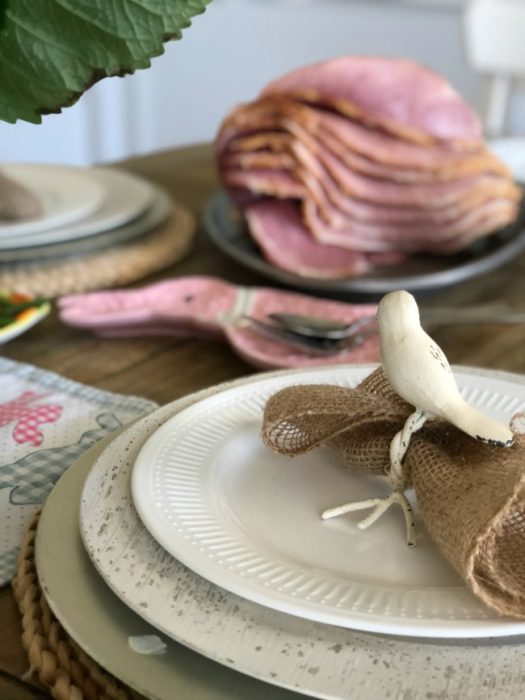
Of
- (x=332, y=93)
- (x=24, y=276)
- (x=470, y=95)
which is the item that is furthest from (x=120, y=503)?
(x=470, y=95)

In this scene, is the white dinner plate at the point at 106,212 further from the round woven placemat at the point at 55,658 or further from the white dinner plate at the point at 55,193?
the round woven placemat at the point at 55,658

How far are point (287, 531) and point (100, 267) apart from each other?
531 millimetres

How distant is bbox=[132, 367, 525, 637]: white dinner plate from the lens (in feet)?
1.11

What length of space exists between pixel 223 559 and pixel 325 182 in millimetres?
565

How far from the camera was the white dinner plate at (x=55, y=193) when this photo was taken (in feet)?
3.00

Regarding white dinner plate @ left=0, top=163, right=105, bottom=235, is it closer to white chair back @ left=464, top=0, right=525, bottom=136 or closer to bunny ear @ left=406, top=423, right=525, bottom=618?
bunny ear @ left=406, top=423, right=525, bottom=618

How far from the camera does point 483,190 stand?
90cm

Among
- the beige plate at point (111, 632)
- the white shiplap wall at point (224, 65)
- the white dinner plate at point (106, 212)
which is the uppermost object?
the beige plate at point (111, 632)

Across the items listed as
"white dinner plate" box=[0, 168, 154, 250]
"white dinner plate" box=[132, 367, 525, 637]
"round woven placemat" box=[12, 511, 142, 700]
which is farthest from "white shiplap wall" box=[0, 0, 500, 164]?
"round woven placemat" box=[12, 511, 142, 700]

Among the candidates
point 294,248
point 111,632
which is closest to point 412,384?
point 111,632

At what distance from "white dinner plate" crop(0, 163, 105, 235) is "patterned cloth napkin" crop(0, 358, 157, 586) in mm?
269

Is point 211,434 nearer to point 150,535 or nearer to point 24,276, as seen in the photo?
point 150,535

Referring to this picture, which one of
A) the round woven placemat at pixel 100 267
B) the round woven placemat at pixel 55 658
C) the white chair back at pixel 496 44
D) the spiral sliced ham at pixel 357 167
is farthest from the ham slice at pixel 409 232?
the white chair back at pixel 496 44

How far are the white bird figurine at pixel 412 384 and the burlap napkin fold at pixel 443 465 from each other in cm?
1
